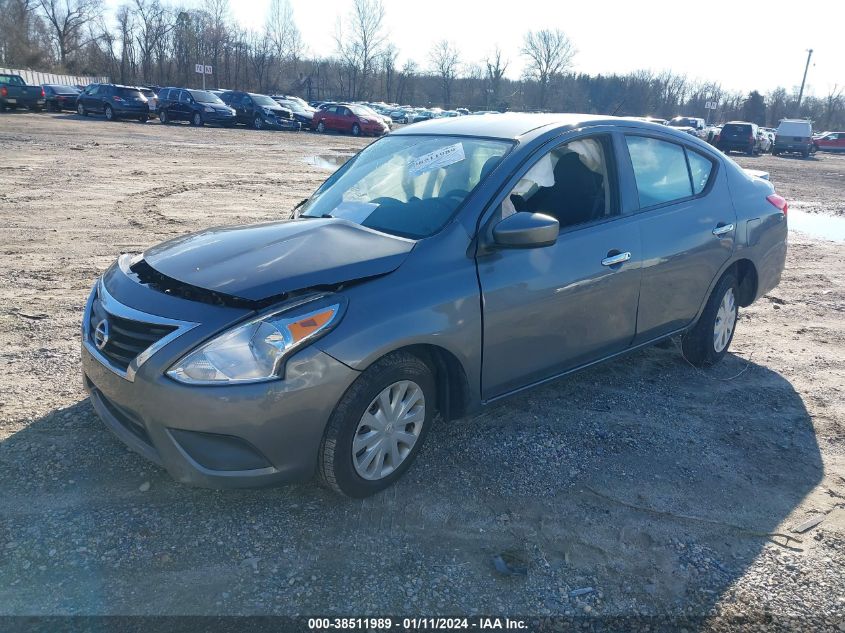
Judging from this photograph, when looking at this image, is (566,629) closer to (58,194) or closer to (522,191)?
(522,191)

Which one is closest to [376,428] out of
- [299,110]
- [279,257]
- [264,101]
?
[279,257]

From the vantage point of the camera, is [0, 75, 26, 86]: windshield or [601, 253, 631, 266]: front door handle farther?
[0, 75, 26, 86]: windshield

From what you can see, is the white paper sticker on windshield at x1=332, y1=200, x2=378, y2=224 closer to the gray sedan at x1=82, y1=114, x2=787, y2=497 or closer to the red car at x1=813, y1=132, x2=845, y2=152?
the gray sedan at x1=82, y1=114, x2=787, y2=497

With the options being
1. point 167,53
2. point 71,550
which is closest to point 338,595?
point 71,550

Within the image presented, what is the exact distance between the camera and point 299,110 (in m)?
36.0

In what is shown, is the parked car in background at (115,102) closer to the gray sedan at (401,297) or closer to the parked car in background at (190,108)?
the parked car in background at (190,108)

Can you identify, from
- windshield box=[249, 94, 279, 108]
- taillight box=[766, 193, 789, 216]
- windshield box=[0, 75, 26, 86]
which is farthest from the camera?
windshield box=[249, 94, 279, 108]

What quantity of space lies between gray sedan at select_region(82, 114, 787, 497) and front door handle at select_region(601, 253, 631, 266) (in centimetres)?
1

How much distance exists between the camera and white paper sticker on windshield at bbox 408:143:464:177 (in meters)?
3.86

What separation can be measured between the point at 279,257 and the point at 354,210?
2.81 feet

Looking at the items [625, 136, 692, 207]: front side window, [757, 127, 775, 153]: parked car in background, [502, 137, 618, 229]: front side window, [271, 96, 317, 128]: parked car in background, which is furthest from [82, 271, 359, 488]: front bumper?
[757, 127, 775, 153]: parked car in background

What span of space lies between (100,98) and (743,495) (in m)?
35.5

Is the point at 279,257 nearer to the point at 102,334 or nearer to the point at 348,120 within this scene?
the point at 102,334

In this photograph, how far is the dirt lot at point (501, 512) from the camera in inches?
103
